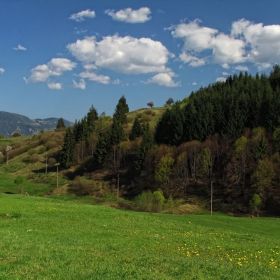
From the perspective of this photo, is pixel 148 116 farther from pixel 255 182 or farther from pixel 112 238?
pixel 112 238

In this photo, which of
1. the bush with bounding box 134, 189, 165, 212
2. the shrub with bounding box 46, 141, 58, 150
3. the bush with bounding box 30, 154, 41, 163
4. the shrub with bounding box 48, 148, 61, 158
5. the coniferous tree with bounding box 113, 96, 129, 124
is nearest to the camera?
the bush with bounding box 134, 189, 165, 212

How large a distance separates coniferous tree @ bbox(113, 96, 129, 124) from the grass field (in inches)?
4956

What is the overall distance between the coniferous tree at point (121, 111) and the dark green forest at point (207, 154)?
2761 centimetres

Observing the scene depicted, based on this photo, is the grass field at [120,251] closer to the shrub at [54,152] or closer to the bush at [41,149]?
the shrub at [54,152]

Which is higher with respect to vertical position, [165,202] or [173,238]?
[173,238]

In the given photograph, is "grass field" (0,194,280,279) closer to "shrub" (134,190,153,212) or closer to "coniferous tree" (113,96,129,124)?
"shrub" (134,190,153,212)

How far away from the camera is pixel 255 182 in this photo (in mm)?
69500

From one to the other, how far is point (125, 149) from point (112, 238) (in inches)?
3564

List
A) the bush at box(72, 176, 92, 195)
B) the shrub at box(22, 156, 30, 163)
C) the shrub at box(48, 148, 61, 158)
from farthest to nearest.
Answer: the shrub at box(22, 156, 30, 163) → the shrub at box(48, 148, 61, 158) → the bush at box(72, 176, 92, 195)

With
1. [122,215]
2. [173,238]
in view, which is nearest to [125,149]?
[122,215]

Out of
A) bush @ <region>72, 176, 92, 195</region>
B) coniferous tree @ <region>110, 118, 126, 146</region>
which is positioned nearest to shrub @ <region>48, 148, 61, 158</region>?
coniferous tree @ <region>110, 118, 126, 146</region>

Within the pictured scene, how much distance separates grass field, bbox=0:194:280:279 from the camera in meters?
10.9

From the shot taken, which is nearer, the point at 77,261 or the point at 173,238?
the point at 77,261

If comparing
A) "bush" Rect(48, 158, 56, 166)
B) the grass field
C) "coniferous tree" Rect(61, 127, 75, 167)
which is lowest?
the grass field
